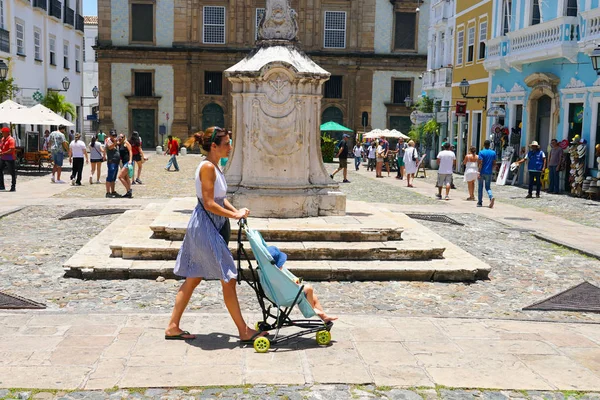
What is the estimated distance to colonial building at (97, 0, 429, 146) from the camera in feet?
153

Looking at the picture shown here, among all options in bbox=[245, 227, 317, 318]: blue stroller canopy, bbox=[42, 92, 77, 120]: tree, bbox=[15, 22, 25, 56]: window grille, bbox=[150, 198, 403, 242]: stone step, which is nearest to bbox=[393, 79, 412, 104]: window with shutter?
bbox=[42, 92, 77, 120]: tree

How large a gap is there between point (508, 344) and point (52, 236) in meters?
7.45

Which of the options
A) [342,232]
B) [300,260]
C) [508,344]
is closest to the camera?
[508,344]

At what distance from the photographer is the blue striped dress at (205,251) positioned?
5641mm

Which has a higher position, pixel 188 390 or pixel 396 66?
pixel 396 66

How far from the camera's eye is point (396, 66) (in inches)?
1891

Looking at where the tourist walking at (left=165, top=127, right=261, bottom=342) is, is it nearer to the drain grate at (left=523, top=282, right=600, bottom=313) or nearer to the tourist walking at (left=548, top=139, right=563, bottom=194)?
the drain grate at (left=523, top=282, right=600, bottom=313)

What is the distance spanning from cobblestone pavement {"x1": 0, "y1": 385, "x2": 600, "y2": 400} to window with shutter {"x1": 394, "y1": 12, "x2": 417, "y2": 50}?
44913 mm

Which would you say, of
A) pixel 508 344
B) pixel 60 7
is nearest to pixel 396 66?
pixel 60 7

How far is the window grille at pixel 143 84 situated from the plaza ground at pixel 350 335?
1489 inches

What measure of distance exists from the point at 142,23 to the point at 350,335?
144 ft

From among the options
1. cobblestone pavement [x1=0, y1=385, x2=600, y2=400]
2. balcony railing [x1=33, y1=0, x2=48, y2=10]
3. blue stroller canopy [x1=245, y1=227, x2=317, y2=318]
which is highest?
balcony railing [x1=33, y1=0, x2=48, y2=10]

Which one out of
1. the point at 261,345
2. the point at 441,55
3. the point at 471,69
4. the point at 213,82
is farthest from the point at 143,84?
the point at 261,345

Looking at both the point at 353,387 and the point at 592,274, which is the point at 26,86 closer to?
the point at 592,274
